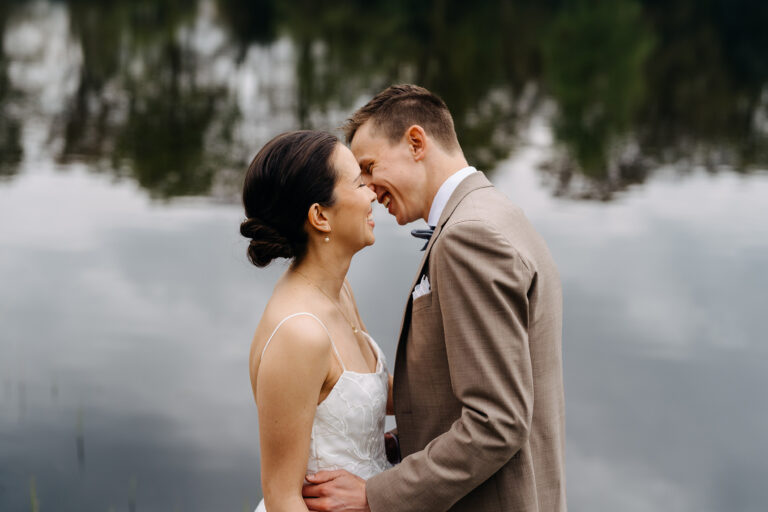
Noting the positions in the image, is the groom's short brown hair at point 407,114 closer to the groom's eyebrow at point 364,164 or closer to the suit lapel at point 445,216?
the groom's eyebrow at point 364,164

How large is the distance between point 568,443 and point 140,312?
246 inches

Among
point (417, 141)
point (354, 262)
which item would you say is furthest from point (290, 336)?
point (354, 262)

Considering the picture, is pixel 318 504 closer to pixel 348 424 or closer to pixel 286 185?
pixel 348 424

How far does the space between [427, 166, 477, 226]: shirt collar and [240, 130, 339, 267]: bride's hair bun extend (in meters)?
0.41

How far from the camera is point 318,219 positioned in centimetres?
267

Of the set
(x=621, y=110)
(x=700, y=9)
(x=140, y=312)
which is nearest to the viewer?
(x=140, y=312)

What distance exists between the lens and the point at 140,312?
11.6 metres

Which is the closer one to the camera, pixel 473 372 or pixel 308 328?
pixel 473 372

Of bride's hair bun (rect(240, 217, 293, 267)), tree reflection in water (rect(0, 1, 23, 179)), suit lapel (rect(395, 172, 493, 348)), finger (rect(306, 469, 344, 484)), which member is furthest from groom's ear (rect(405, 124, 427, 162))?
tree reflection in water (rect(0, 1, 23, 179))

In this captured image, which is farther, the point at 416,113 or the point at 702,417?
the point at 702,417

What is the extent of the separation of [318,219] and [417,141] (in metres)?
0.51

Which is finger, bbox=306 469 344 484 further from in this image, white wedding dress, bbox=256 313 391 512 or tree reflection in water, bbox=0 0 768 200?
tree reflection in water, bbox=0 0 768 200

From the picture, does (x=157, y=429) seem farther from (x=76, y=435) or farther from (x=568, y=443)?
(x=568, y=443)

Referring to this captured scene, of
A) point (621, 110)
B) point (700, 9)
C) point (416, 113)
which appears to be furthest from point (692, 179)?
point (700, 9)
